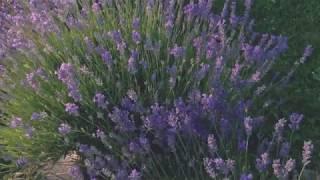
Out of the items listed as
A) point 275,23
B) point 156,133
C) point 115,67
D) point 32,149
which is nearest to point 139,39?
point 115,67

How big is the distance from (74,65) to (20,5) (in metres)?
1.10

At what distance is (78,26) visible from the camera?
11.5 feet

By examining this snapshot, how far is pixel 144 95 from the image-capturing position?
Answer: 10.8 feet

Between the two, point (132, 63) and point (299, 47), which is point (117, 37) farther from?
point (299, 47)

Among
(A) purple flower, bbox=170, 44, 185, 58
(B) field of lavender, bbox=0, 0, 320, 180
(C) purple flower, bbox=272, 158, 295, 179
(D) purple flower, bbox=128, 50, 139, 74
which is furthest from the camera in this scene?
(A) purple flower, bbox=170, 44, 185, 58

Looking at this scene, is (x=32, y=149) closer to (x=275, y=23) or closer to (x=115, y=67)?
(x=115, y=67)

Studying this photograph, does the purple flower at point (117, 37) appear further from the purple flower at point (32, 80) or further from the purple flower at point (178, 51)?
the purple flower at point (32, 80)

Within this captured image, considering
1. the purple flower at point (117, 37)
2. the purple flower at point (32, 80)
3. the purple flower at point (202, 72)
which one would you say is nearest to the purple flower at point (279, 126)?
the purple flower at point (202, 72)

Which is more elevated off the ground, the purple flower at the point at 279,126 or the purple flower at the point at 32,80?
the purple flower at the point at 32,80

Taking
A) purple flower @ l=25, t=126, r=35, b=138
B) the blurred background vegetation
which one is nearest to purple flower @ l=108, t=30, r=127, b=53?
purple flower @ l=25, t=126, r=35, b=138

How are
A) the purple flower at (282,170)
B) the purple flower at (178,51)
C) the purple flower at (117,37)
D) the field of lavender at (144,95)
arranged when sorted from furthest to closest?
the purple flower at (117,37)
the purple flower at (178,51)
the field of lavender at (144,95)
the purple flower at (282,170)

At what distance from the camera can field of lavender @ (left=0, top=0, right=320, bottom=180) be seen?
290cm

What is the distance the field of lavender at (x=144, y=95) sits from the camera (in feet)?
9.53

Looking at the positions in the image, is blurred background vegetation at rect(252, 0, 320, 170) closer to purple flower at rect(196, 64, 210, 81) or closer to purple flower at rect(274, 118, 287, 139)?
purple flower at rect(196, 64, 210, 81)
